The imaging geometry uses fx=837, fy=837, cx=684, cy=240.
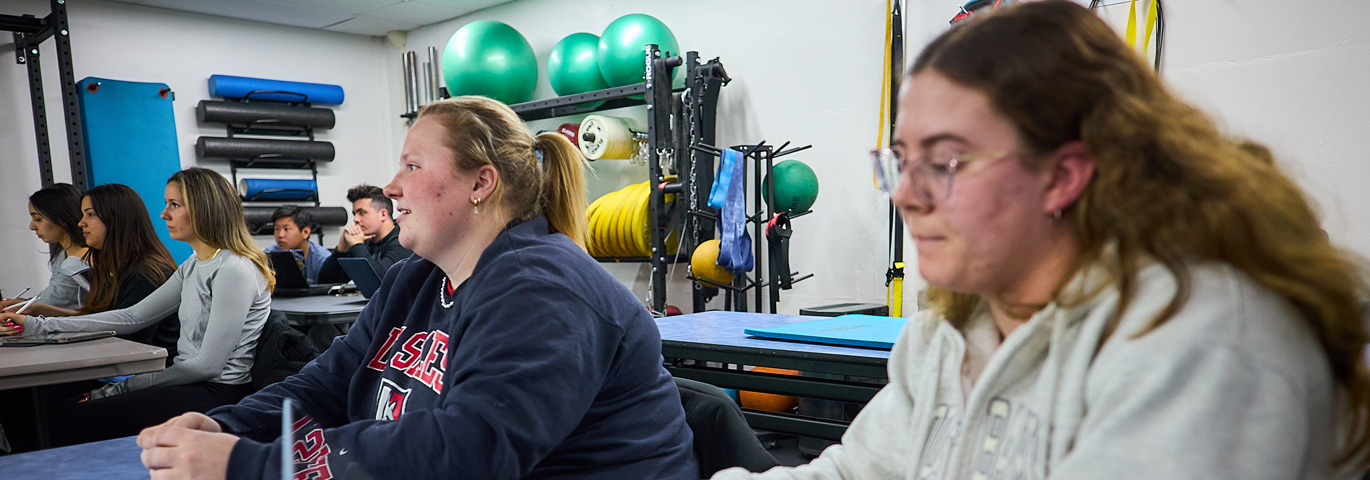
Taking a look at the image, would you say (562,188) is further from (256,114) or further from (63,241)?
(256,114)

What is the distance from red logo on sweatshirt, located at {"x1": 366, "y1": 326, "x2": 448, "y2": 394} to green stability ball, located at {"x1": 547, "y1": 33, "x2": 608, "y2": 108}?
385cm

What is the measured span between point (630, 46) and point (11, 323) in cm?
306

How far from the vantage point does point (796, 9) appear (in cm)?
473

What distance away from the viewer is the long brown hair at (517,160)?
1.32 meters

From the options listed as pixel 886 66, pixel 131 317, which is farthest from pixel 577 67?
pixel 131 317

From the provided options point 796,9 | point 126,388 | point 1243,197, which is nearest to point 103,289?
point 126,388

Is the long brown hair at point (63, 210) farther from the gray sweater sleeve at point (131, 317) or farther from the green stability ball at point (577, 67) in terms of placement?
the green stability ball at point (577, 67)

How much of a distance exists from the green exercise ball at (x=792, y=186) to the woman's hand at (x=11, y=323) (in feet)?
9.95

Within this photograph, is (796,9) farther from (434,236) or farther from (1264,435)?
(1264,435)

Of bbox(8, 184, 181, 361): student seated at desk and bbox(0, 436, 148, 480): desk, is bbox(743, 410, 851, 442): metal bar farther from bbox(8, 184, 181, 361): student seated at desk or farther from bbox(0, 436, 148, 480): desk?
bbox(8, 184, 181, 361): student seated at desk

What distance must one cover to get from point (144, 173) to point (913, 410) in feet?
21.1

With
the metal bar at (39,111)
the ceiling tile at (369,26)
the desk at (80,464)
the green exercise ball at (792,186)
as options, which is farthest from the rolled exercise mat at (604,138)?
the desk at (80,464)

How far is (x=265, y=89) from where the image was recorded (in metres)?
6.30

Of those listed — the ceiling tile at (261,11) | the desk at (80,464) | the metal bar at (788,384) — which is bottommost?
the metal bar at (788,384)
